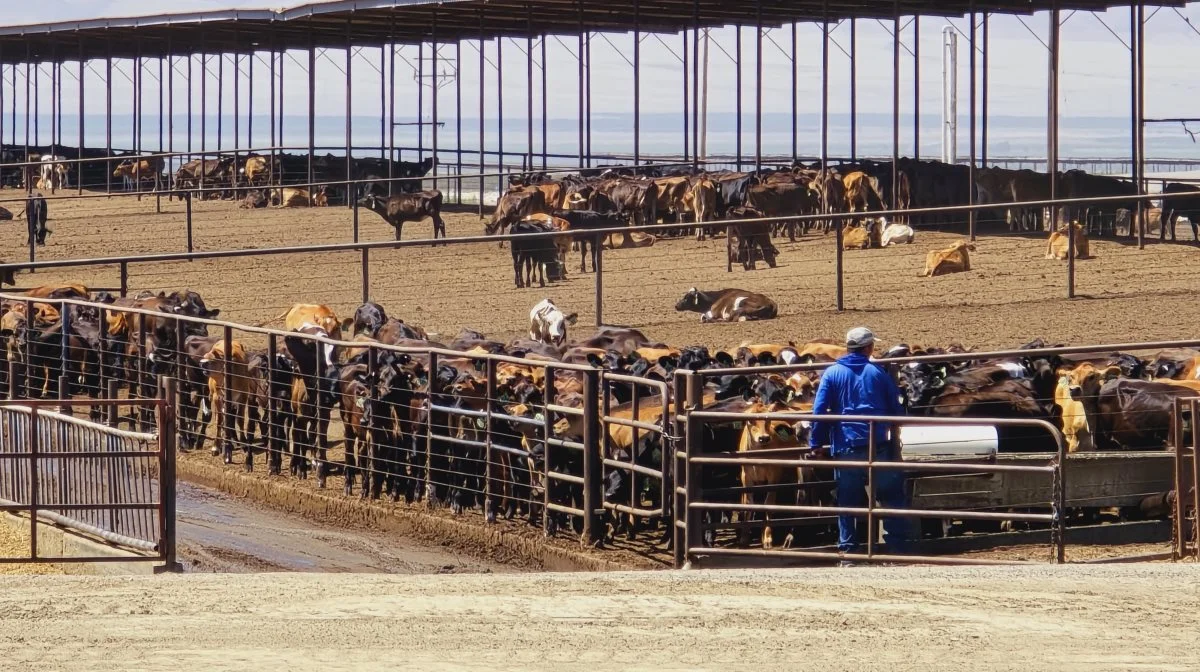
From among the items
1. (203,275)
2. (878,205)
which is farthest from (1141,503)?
(878,205)

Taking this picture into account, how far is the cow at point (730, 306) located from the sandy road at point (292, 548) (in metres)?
8.91

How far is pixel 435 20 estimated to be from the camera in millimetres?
38594

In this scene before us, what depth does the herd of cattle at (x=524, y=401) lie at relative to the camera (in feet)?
39.6

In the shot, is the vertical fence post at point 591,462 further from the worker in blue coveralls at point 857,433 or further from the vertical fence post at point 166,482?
the vertical fence post at point 166,482

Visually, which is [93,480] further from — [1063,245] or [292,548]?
[1063,245]

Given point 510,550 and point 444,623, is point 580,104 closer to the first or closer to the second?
point 510,550

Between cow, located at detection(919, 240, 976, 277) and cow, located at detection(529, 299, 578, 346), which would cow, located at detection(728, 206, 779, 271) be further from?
cow, located at detection(529, 299, 578, 346)

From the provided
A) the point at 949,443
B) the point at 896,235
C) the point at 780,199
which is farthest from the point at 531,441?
the point at 780,199

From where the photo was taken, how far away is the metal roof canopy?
35.5 m

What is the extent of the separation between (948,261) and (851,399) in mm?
13807

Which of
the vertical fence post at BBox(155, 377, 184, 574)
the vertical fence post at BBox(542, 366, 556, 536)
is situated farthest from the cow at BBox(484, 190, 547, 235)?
the vertical fence post at BBox(155, 377, 184, 574)

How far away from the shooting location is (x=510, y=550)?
39.9 ft

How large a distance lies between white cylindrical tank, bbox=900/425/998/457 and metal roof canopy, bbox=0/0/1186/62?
2028 centimetres

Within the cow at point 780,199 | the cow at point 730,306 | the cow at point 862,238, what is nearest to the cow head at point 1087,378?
the cow at point 730,306
